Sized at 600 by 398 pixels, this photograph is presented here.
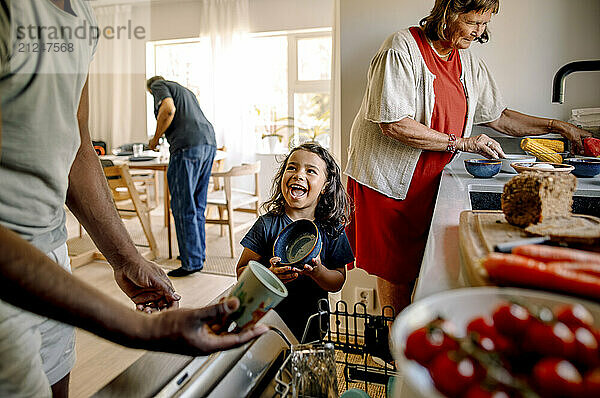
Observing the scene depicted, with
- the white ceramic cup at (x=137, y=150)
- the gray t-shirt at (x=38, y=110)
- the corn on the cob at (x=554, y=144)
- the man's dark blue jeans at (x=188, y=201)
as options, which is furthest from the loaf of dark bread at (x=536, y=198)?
the white ceramic cup at (x=137, y=150)

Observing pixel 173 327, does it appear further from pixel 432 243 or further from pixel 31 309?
pixel 432 243

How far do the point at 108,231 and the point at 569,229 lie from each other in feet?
2.83

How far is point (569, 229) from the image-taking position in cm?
77

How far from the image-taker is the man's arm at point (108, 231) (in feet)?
3.29

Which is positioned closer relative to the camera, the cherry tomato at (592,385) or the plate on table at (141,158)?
the cherry tomato at (592,385)

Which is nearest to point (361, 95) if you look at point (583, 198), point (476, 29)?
point (476, 29)

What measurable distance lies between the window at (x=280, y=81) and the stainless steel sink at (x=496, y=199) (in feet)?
13.0

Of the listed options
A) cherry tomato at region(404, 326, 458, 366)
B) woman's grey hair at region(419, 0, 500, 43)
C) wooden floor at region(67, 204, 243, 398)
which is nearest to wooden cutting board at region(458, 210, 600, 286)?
cherry tomato at region(404, 326, 458, 366)

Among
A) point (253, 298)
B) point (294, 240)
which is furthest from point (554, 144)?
point (253, 298)

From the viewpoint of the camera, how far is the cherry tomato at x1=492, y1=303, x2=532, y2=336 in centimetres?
43

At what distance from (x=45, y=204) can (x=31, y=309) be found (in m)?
0.32

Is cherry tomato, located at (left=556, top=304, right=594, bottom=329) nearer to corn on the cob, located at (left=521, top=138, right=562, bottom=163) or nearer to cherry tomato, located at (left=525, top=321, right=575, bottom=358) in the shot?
cherry tomato, located at (left=525, top=321, right=575, bottom=358)

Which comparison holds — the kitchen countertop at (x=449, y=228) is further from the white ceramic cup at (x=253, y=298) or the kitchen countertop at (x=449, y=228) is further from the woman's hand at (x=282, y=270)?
the woman's hand at (x=282, y=270)

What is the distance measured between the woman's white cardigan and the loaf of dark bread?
0.92 m
